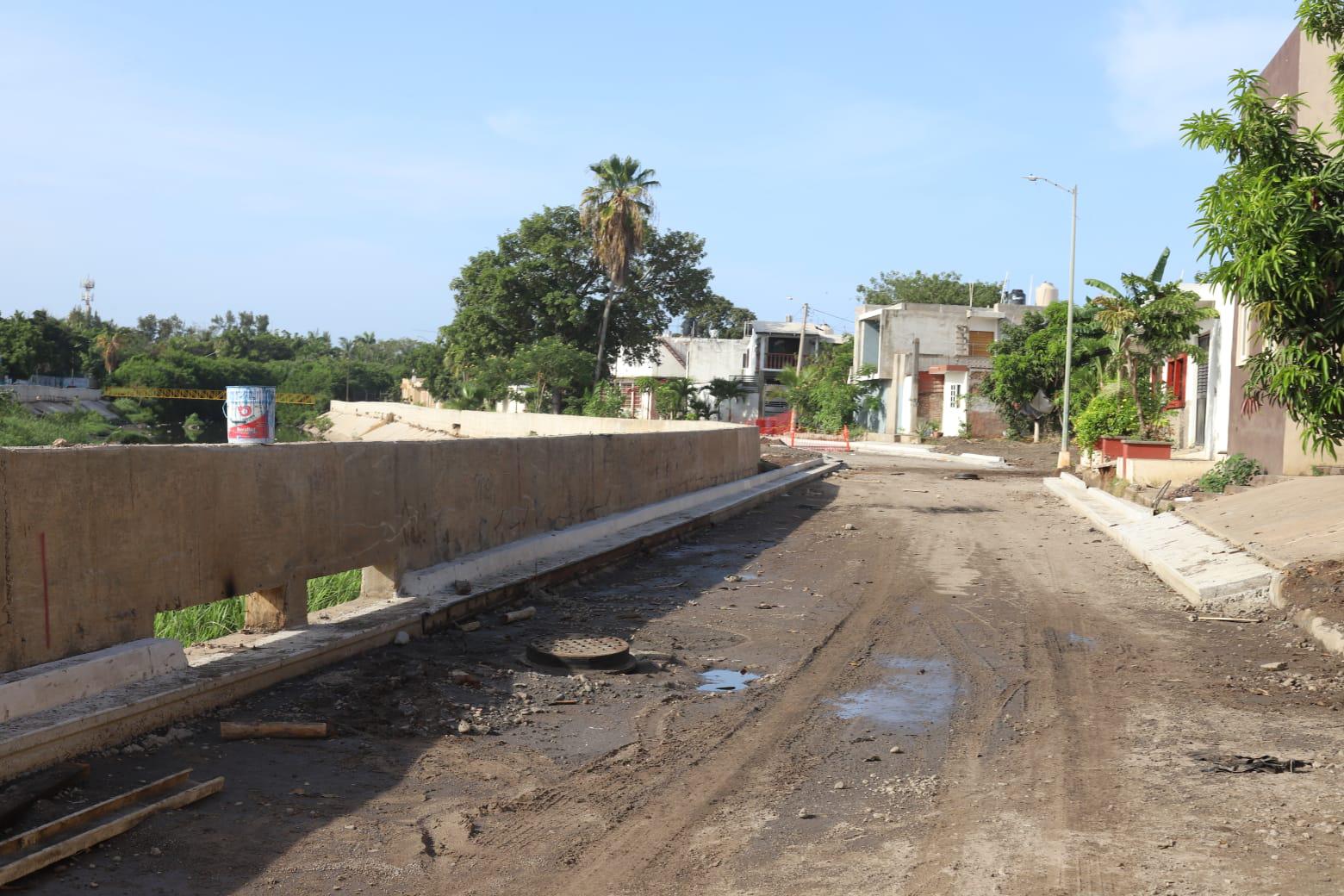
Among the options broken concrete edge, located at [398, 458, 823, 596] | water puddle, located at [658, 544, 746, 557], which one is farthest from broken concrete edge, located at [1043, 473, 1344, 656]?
broken concrete edge, located at [398, 458, 823, 596]

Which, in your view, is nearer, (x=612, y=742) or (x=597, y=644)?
(x=612, y=742)

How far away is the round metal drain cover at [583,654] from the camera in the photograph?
821 cm

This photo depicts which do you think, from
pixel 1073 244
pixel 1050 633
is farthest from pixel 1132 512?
pixel 1073 244

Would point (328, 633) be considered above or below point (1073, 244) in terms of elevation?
below

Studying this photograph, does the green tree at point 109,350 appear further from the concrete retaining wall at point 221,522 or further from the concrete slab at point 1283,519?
the concrete retaining wall at point 221,522

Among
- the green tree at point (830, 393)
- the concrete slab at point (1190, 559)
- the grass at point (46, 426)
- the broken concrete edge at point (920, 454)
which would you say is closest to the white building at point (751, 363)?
the green tree at point (830, 393)

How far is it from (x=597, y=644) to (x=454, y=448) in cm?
303

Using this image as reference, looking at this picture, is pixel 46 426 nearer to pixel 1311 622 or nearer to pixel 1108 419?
pixel 1108 419

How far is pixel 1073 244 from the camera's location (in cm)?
3975

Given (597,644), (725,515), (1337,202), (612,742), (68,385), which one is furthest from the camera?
(68,385)

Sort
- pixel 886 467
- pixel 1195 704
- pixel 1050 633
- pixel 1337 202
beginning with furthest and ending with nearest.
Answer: pixel 886 467
pixel 1050 633
pixel 1337 202
pixel 1195 704

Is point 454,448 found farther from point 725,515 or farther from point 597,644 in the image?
point 725,515

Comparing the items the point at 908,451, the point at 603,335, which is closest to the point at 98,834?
the point at 908,451

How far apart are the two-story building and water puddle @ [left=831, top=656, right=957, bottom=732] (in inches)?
1875
